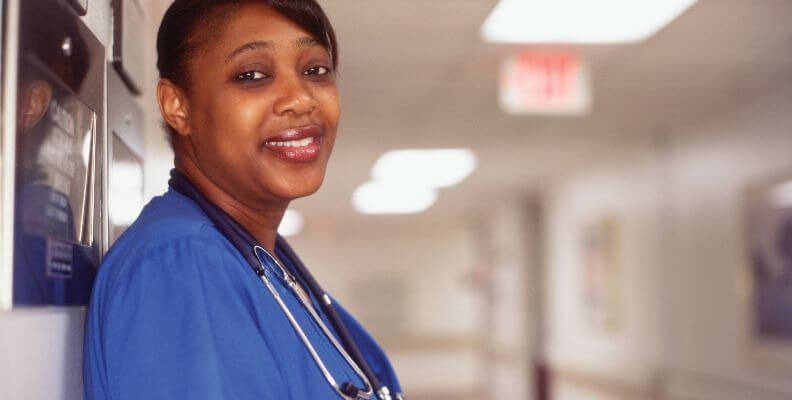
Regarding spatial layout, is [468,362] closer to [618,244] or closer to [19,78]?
[618,244]

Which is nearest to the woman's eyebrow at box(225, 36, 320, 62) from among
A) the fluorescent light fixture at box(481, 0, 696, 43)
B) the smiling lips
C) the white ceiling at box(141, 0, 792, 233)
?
the smiling lips

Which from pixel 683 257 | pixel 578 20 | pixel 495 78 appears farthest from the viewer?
pixel 683 257

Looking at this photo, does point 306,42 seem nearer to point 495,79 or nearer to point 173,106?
point 173,106

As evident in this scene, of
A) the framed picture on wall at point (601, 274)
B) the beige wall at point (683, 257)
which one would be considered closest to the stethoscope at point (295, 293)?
the beige wall at point (683, 257)

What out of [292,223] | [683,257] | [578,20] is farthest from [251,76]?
[292,223]

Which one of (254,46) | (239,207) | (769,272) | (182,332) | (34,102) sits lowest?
(769,272)

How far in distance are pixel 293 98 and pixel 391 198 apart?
34.1ft

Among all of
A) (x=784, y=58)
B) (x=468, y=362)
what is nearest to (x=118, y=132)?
(x=784, y=58)

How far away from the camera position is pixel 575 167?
342 inches

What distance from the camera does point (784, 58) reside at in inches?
176

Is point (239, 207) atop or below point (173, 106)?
below

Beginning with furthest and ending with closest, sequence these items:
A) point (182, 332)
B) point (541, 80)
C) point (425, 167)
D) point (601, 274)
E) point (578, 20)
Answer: point (425, 167) < point (601, 274) < point (541, 80) < point (578, 20) < point (182, 332)

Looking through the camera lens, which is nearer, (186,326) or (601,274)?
(186,326)

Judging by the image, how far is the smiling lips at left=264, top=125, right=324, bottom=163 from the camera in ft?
3.86
